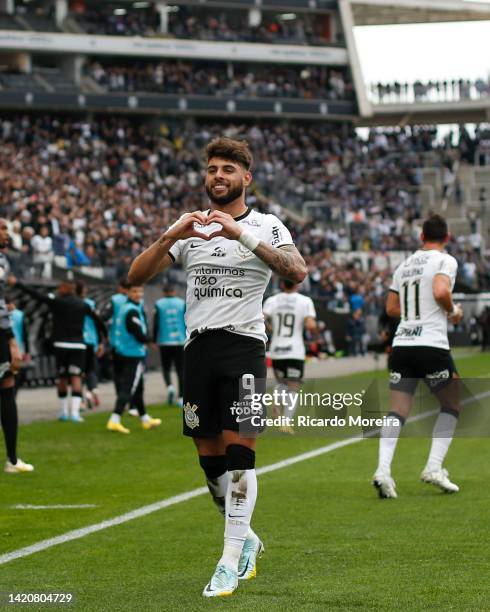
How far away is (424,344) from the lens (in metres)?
10.3

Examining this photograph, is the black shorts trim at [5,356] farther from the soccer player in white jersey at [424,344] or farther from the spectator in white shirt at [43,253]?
the spectator in white shirt at [43,253]

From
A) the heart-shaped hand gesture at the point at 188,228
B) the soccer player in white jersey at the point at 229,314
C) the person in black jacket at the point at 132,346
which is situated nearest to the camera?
the heart-shaped hand gesture at the point at 188,228

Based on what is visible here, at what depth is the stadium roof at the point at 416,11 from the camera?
67125 mm

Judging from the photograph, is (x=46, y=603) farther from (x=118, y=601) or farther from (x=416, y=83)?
(x=416, y=83)

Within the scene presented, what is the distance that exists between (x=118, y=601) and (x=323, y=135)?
59055mm

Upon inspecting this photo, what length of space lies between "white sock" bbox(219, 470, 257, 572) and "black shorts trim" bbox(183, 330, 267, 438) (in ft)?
0.77

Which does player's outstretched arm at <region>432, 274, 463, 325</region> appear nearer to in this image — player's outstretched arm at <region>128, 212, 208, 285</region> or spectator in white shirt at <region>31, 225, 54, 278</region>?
player's outstretched arm at <region>128, 212, 208, 285</region>

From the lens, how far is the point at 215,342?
6.91m

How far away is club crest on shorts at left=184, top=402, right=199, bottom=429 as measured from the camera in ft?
22.7

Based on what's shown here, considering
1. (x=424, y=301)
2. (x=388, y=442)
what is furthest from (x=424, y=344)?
(x=388, y=442)

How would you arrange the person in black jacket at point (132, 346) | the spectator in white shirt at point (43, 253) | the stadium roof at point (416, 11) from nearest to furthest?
1. the person in black jacket at point (132, 346)
2. the spectator in white shirt at point (43, 253)
3. the stadium roof at point (416, 11)

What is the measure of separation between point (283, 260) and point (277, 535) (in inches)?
94.5
